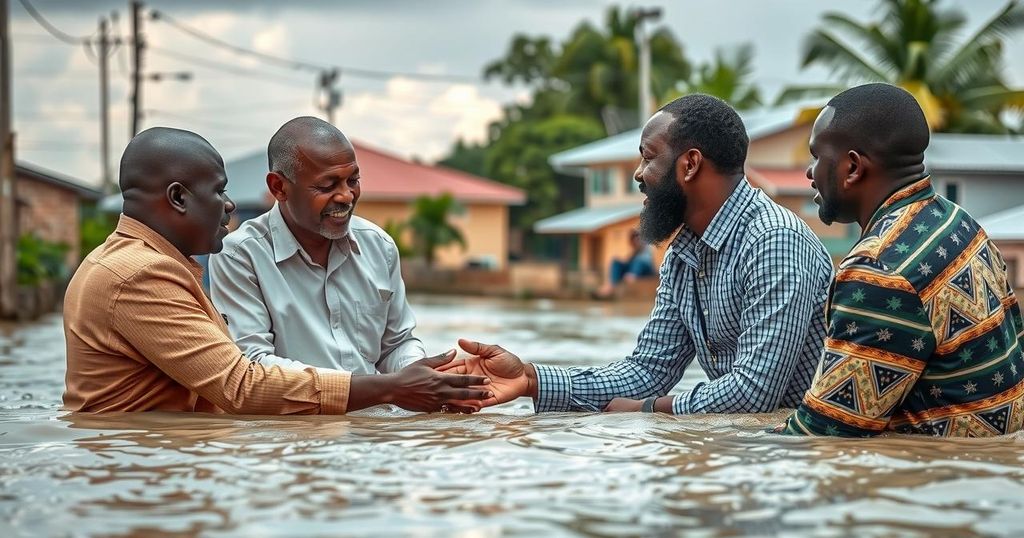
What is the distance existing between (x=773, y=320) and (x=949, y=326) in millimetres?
915

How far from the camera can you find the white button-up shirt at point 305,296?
5957 millimetres

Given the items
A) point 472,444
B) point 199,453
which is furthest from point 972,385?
point 199,453

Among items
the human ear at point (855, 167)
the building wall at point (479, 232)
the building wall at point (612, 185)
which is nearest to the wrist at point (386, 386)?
the human ear at point (855, 167)

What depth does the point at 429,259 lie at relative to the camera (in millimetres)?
47500

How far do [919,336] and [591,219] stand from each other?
4040 cm

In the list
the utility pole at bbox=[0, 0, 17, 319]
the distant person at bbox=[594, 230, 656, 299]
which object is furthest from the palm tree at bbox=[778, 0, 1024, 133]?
the utility pole at bbox=[0, 0, 17, 319]

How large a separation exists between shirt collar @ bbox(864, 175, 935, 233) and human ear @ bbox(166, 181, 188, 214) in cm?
247

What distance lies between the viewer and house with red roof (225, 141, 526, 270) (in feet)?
172

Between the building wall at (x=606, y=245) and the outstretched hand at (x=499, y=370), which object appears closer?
the outstretched hand at (x=499, y=370)

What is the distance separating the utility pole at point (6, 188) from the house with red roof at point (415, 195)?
28538mm

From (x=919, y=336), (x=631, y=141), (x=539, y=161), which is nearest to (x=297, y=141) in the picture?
(x=919, y=336)

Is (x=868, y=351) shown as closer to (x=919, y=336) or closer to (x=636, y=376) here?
(x=919, y=336)

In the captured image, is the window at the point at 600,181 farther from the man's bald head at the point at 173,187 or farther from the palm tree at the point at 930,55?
the man's bald head at the point at 173,187

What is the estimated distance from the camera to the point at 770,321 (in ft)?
17.2
